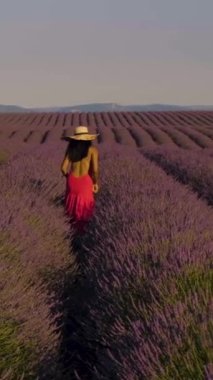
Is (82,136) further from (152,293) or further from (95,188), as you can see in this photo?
(152,293)

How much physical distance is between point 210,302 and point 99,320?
1.16 meters

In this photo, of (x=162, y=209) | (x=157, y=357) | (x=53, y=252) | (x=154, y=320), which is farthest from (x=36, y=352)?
(x=162, y=209)

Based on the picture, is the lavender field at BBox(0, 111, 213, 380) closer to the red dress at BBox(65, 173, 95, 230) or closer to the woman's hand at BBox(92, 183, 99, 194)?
the red dress at BBox(65, 173, 95, 230)

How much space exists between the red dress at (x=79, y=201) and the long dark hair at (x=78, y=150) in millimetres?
208

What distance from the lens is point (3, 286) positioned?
165 inches

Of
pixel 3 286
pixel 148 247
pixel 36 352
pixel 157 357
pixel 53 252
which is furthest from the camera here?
pixel 53 252

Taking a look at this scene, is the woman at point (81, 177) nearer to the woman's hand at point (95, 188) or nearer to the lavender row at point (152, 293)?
the woman's hand at point (95, 188)

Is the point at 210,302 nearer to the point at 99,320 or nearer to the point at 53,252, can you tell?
the point at 99,320

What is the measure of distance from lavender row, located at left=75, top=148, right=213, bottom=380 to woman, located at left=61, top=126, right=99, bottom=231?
0.87m

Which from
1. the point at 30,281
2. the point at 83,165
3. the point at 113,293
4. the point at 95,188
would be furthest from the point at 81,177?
the point at 113,293

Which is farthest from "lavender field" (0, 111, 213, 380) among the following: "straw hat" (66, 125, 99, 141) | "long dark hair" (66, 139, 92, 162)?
"straw hat" (66, 125, 99, 141)

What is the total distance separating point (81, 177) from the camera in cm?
833

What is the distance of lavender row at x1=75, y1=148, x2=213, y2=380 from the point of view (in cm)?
300

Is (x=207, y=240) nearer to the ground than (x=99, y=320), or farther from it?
farther from it
